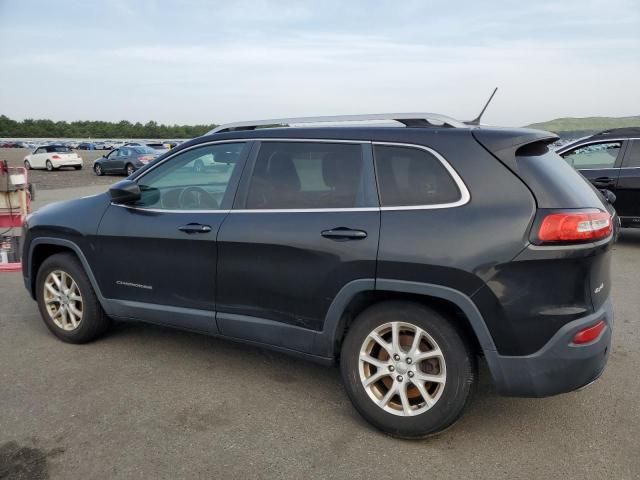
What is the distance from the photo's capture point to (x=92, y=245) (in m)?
4.15

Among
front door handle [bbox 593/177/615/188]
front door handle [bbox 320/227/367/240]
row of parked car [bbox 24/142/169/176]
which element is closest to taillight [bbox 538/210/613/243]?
front door handle [bbox 320/227/367/240]

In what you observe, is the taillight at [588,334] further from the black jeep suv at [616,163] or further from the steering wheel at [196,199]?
the black jeep suv at [616,163]

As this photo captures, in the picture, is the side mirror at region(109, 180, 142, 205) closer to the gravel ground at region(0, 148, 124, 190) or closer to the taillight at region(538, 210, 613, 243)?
the taillight at region(538, 210, 613, 243)

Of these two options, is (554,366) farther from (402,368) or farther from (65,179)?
(65,179)

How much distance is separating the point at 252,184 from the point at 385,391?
152cm

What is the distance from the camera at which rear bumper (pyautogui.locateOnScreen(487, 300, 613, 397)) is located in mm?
2674

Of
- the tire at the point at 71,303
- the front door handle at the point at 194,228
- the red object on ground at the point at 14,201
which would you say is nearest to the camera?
the front door handle at the point at 194,228

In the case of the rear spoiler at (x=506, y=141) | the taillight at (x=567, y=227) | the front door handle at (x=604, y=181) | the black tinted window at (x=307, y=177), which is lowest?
the front door handle at (x=604, y=181)

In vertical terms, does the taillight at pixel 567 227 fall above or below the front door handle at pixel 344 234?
above

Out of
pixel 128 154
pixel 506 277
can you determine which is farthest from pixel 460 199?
pixel 128 154

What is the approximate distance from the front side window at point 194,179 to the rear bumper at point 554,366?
6.68 ft

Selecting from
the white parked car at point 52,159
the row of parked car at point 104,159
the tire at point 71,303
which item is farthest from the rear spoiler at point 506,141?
the white parked car at point 52,159

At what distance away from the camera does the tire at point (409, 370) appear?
2.82 m

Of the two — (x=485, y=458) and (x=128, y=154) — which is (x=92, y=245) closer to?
(x=485, y=458)
